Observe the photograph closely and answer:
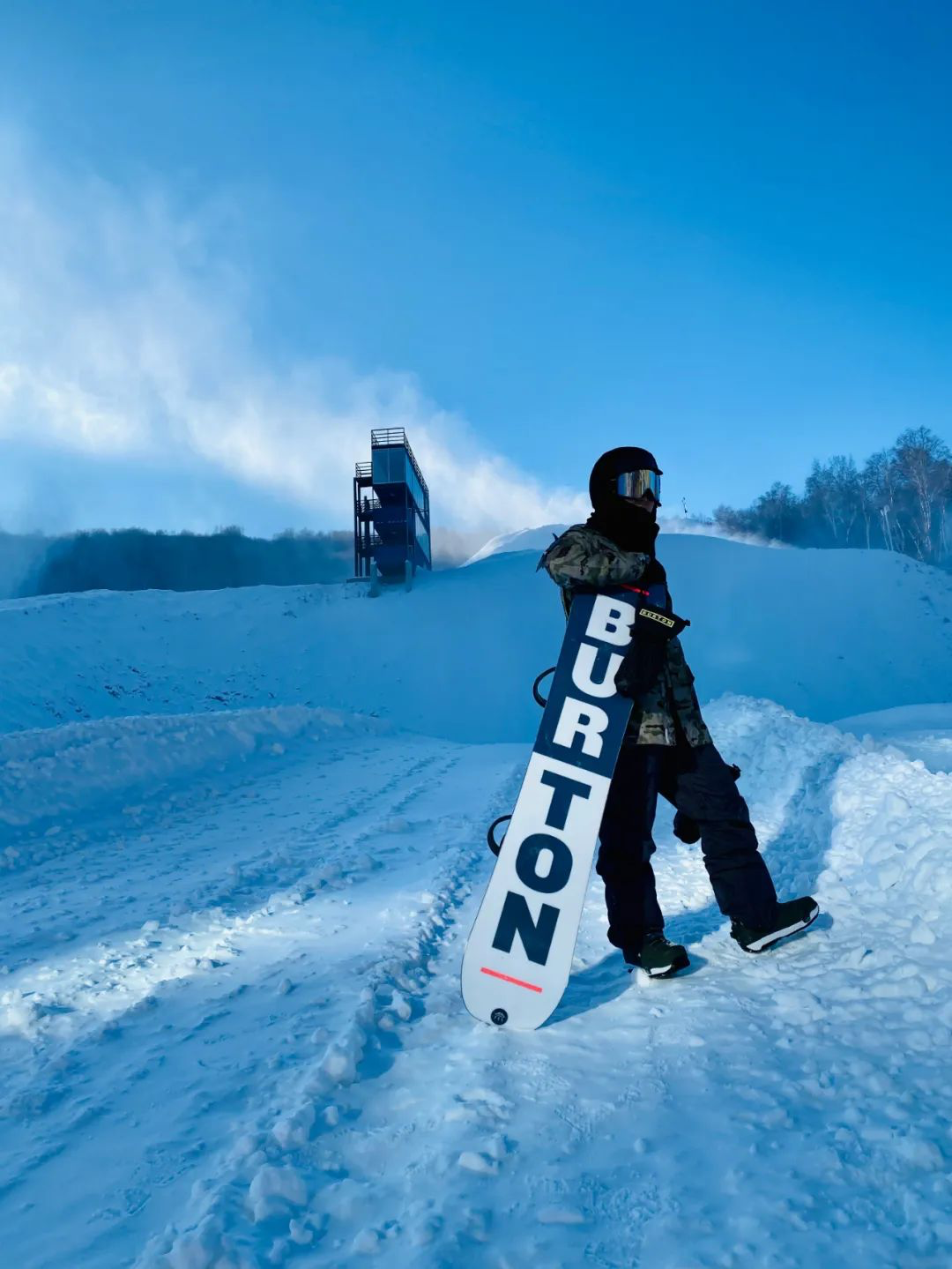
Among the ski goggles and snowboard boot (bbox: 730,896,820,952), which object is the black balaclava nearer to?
the ski goggles

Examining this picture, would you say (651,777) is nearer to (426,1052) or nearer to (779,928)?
(779,928)

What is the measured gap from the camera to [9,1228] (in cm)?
189

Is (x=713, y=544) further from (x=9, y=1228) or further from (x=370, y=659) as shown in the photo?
(x=9, y=1228)

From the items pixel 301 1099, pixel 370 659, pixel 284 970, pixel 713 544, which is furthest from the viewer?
pixel 713 544

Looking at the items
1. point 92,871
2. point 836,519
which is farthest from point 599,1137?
point 836,519

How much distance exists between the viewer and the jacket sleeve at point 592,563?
126 inches

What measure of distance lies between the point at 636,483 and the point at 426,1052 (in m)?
2.42

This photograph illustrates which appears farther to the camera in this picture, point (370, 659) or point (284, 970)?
point (370, 659)

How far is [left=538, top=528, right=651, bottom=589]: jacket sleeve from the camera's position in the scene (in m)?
3.20

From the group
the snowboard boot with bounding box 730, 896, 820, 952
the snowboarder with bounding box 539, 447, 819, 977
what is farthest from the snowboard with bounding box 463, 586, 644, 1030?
the snowboard boot with bounding box 730, 896, 820, 952

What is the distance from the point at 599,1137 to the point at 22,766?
736 centimetres

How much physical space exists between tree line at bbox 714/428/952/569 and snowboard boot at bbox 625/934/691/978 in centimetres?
4121

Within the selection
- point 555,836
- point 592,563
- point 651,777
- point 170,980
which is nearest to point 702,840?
point 651,777

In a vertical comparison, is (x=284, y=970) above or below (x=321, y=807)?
above
